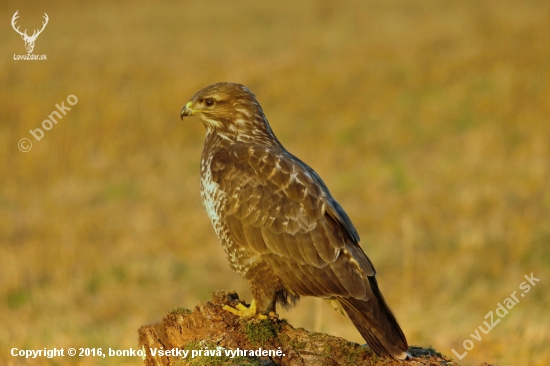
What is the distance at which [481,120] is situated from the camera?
→ 21.6 m

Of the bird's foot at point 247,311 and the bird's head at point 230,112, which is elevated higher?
the bird's head at point 230,112

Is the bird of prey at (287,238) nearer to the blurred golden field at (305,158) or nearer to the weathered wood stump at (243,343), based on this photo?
the weathered wood stump at (243,343)

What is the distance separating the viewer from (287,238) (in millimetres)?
4781

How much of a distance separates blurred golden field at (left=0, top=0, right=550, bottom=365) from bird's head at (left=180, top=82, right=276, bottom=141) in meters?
2.14

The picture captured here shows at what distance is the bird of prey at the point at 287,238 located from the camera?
446 cm

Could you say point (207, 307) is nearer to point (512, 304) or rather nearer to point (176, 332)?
point (176, 332)

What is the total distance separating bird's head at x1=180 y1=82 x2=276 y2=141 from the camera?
218 inches

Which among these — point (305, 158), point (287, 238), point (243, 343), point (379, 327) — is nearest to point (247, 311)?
point (243, 343)

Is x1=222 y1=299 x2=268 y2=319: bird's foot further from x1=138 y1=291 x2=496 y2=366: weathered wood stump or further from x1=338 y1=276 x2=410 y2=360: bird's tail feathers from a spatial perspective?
x1=338 y1=276 x2=410 y2=360: bird's tail feathers

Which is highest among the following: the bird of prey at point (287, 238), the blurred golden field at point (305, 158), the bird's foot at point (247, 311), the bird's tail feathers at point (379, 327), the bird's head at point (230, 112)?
the blurred golden field at point (305, 158)

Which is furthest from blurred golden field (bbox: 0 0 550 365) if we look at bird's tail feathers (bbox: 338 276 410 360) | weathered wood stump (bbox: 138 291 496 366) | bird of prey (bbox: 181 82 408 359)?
bird's tail feathers (bbox: 338 276 410 360)

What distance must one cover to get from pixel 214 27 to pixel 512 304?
2357 centimetres

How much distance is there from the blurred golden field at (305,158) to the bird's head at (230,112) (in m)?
2.14

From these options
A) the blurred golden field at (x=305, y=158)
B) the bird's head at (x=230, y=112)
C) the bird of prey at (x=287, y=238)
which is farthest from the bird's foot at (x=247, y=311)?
the blurred golden field at (x=305, y=158)
